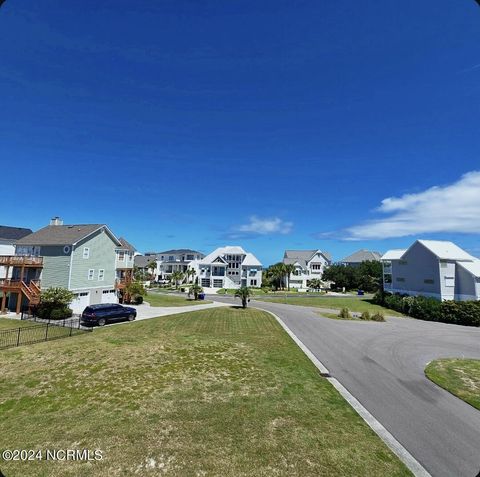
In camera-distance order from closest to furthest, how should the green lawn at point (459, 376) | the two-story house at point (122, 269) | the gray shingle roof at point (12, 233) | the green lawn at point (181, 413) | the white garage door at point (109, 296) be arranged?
the green lawn at point (181, 413)
the green lawn at point (459, 376)
the white garage door at point (109, 296)
the two-story house at point (122, 269)
the gray shingle roof at point (12, 233)

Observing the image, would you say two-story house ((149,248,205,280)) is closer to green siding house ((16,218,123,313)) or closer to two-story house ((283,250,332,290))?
two-story house ((283,250,332,290))

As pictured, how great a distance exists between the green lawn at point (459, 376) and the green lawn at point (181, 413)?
20.6 ft

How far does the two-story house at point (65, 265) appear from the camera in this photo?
3156cm

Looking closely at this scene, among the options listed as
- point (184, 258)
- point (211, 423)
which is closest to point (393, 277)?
point (211, 423)

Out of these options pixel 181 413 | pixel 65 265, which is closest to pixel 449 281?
pixel 181 413

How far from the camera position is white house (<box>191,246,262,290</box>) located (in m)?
78.0

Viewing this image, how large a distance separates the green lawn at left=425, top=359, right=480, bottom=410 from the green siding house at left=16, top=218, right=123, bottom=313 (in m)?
33.5

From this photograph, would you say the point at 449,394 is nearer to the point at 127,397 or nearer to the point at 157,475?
the point at 157,475

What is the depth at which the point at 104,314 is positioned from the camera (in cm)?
2734

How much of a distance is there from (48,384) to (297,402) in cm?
1146

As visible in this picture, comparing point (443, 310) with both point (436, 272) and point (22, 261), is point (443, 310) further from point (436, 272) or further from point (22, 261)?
point (22, 261)

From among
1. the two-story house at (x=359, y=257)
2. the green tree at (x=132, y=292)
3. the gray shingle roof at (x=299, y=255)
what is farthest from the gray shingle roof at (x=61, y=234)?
the two-story house at (x=359, y=257)

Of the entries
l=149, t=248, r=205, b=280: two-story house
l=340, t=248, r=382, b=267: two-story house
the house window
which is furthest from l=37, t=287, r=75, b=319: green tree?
l=340, t=248, r=382, b=267: two-story house

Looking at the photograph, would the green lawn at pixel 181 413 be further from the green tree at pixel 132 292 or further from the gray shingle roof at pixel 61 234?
the green tree at pixel 132 292
